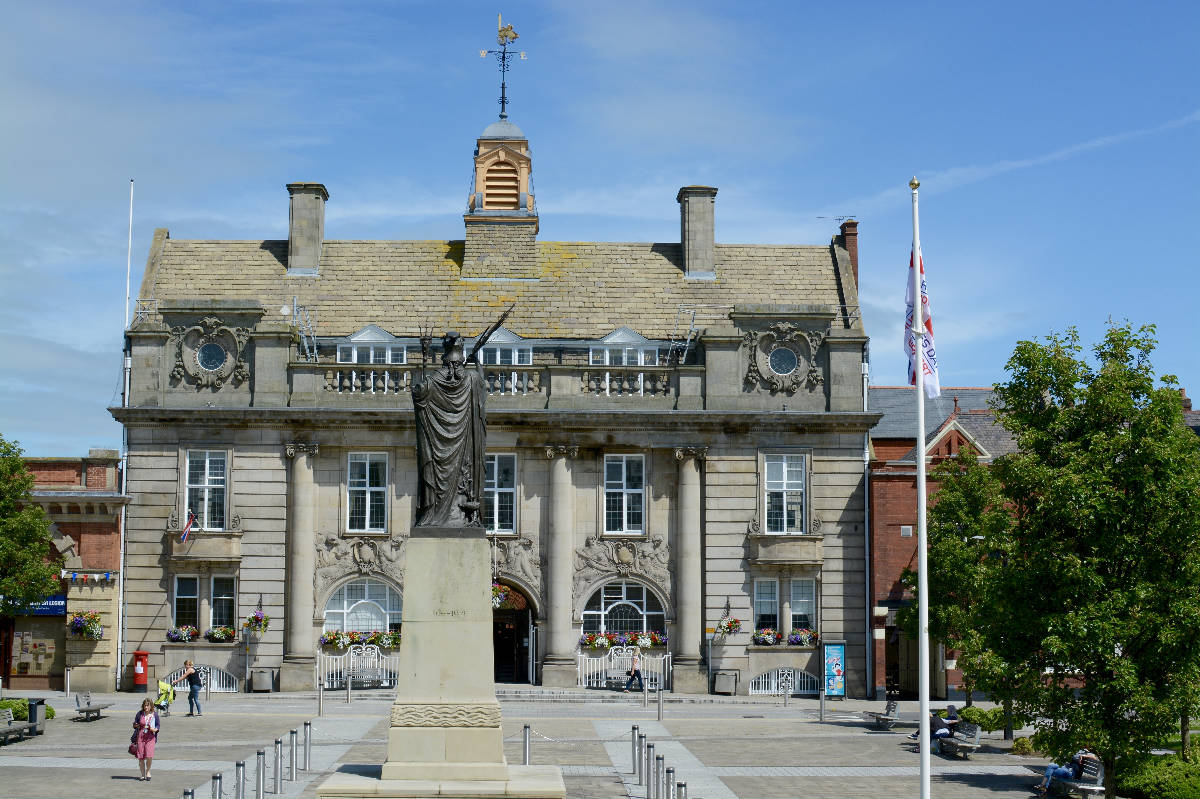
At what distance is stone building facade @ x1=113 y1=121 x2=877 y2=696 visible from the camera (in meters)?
44.2

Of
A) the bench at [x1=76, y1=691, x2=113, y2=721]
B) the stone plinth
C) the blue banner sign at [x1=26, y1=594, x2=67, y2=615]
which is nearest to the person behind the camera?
the stone plinth

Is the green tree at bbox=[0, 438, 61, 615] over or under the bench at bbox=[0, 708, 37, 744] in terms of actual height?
over

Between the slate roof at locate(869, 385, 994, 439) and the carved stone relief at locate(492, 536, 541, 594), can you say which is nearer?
the carved stone relief at locate(492, 536, 541, 594)

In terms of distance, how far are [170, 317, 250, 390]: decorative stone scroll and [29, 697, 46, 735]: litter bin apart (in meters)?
14.0

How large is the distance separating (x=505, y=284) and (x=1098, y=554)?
93.7 feet

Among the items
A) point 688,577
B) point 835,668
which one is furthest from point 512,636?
point 835,668

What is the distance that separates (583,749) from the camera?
30.6m

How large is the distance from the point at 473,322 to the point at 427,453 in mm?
24884

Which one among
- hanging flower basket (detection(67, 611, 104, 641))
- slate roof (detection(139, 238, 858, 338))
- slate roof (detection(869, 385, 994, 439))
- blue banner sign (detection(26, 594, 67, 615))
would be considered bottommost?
hanging flower basket (detection(67, 611, 104, 641))

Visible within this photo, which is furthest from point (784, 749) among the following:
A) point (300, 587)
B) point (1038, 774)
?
point (300, 587)

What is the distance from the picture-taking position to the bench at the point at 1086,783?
25172mm

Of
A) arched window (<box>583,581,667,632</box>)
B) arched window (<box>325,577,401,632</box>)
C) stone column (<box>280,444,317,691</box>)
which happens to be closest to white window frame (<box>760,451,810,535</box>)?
arched window (<box>583,581,667,632</box>)

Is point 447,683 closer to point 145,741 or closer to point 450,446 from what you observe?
point 450,446

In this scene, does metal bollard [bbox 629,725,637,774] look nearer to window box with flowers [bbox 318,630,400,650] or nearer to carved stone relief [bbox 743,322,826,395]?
window box with flowers [bbox 318,630,400,650]
